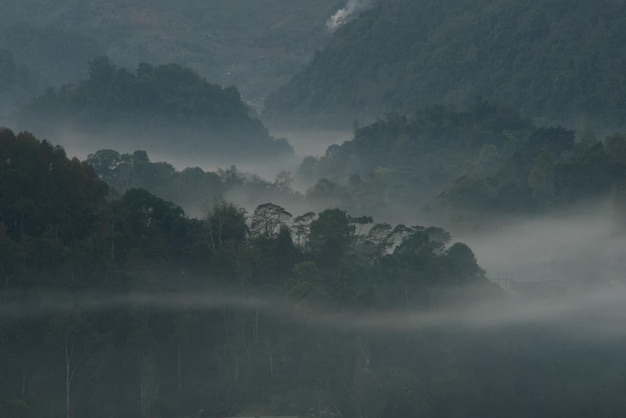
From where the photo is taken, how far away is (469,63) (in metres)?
104

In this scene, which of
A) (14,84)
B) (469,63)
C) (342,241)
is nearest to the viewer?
(342,241)

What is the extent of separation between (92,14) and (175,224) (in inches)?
4090

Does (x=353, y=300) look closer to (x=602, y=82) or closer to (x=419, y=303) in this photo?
(x=419, y=303)

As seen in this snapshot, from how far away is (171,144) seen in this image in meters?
88.4

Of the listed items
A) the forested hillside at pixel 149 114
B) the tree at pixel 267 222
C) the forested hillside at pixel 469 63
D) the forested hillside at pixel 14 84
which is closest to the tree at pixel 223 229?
the tree at pixel 267 222

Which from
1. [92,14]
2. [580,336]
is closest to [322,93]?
[92,14]

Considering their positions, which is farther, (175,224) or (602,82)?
(602,82)

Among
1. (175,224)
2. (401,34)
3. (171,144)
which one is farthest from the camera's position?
(401,34)

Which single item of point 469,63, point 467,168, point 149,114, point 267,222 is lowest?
point 267,222

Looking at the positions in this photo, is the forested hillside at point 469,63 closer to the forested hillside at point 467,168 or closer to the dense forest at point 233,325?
the forested hillside at point 467,168

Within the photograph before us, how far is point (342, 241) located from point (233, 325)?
→ 7347 millimetres

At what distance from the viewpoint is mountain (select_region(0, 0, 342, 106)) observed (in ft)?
465

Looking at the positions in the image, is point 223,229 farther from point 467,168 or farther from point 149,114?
point 149,114

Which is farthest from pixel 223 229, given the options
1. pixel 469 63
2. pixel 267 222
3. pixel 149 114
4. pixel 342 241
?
pixel 469 63
